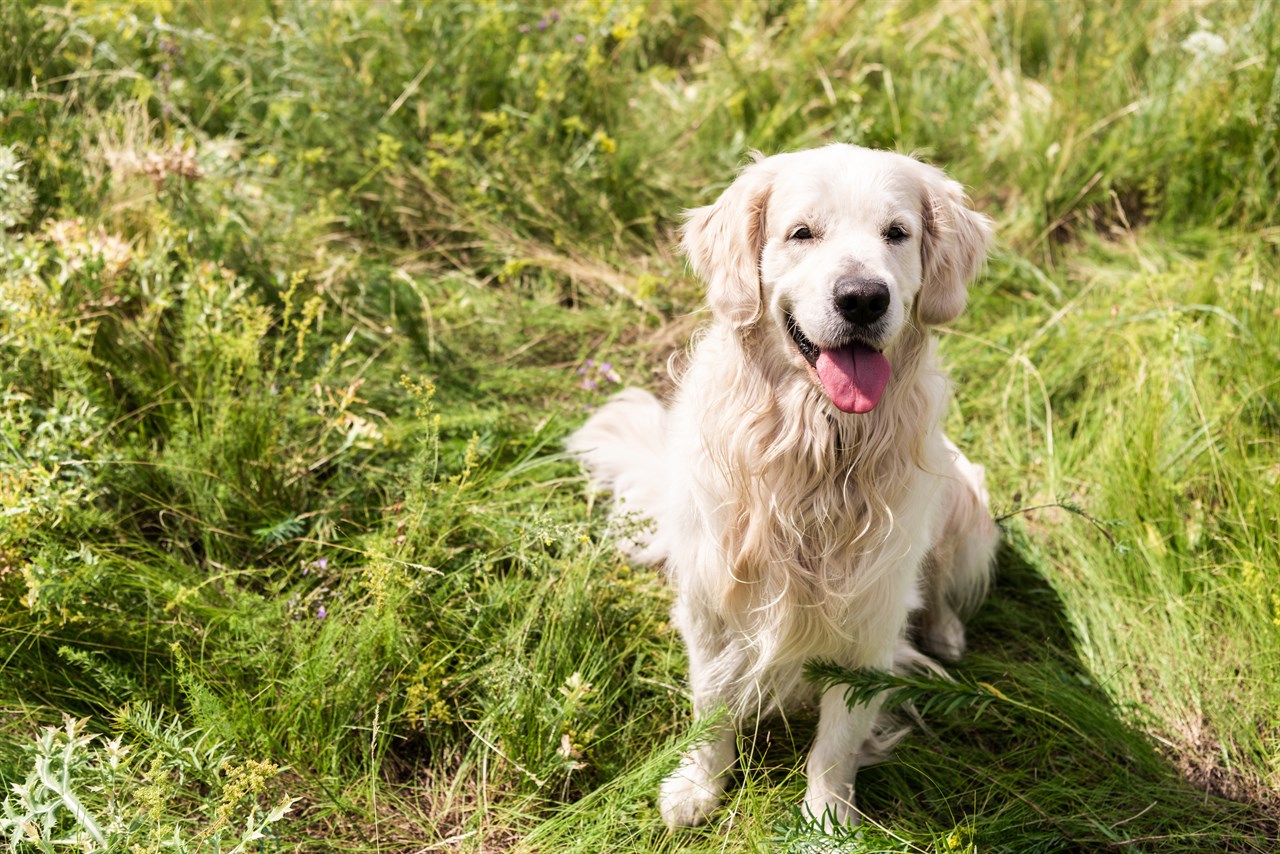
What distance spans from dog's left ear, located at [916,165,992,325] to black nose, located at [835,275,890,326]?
25cm

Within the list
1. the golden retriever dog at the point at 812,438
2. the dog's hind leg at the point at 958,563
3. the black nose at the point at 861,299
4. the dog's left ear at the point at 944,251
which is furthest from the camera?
the dog's hind leg at the point at 958,563

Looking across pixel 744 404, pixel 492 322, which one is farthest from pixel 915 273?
pixel 492 322

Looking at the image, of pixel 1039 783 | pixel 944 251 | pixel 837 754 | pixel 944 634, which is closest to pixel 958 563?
pixel 944 634

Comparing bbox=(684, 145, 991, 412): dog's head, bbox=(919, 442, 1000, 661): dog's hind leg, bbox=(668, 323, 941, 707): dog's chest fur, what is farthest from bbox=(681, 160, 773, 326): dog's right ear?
bbox=(919, 442, 1000, 661): dog's hind leg

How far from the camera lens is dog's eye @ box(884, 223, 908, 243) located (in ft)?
6.74

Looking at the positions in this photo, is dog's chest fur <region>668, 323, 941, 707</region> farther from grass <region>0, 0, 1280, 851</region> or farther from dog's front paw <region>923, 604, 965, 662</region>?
dog's front paw <region>923, 604, 965, 662</region>

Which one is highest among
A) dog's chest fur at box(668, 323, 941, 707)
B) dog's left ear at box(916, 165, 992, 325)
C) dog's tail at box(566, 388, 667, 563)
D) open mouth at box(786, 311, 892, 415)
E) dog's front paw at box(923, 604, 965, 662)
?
A: dog's left ear at box(916, 165, 992, 325)

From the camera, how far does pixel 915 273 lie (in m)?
2.08

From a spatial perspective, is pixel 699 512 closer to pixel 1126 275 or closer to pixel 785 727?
pixel 785 727

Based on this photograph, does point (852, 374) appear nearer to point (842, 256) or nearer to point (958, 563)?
point (842, 256)

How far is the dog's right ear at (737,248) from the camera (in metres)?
2.06

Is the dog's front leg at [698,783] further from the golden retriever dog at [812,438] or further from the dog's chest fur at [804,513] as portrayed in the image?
the dog's chest fur at [804,513]

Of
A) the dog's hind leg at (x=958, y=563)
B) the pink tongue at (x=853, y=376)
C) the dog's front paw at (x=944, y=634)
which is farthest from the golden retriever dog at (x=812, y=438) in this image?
the dog's front paw at (x=944, y=634)

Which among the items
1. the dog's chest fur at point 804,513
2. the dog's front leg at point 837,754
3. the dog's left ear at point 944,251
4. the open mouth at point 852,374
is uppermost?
the dog's left ear at point 944,251
